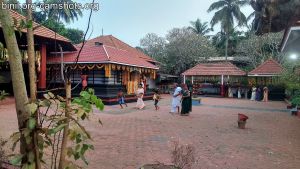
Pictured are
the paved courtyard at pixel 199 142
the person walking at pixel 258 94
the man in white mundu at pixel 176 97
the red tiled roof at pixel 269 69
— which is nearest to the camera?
the paved courtyard at pixel 199 142

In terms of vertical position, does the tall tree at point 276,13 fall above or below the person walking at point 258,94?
above

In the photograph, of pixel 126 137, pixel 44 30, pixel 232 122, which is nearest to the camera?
pixel 126 137

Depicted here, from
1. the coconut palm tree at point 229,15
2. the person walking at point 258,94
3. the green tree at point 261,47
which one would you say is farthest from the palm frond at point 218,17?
the person walking at point 258,94

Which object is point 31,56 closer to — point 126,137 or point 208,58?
point 126,137

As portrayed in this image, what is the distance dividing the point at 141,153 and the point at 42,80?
538 inches

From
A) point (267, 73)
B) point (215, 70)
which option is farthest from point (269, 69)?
point (215, 70)

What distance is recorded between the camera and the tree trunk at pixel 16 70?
2.47 m

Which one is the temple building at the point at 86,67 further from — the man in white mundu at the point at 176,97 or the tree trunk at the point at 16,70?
the tree trunk at the point at 16,70

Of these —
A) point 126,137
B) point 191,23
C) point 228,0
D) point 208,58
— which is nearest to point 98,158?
point 126,137

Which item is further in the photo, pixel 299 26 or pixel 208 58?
pixel 208 58

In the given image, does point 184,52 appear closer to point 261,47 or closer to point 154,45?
point 154,45

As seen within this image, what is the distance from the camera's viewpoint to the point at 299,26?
667 centimetres

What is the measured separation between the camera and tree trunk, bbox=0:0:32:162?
247 cm

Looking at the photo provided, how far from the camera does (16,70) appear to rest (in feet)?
8.21
